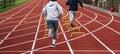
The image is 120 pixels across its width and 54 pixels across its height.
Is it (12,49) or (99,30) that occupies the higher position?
(12,49)

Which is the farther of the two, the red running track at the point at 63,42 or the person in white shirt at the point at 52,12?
the person in white shirt at the point at 52,12

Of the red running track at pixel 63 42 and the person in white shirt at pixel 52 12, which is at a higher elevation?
the person in white shirt at pixel 52 12

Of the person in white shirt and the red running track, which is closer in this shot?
the red running track

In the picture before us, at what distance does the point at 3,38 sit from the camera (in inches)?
647

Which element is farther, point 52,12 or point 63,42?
point 63,42

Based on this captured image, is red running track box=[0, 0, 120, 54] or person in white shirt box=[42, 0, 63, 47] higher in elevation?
person in white shirt box=[42, 0, 63, 47]

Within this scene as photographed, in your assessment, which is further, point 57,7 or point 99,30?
point 99,30

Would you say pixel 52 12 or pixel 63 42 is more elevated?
pixel 52 12

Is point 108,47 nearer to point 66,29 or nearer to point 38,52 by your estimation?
point 38,52

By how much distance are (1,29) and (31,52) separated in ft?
25.4

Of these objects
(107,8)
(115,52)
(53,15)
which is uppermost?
(53,15)

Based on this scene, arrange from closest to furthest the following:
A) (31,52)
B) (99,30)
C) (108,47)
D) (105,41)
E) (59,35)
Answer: (31,52), (108,47), (105,41), (59,35), (99,30)

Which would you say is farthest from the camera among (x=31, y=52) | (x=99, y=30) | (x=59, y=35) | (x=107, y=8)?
(x=107, y=8)

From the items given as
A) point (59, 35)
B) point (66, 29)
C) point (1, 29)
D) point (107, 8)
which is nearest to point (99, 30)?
point (66, 29)
